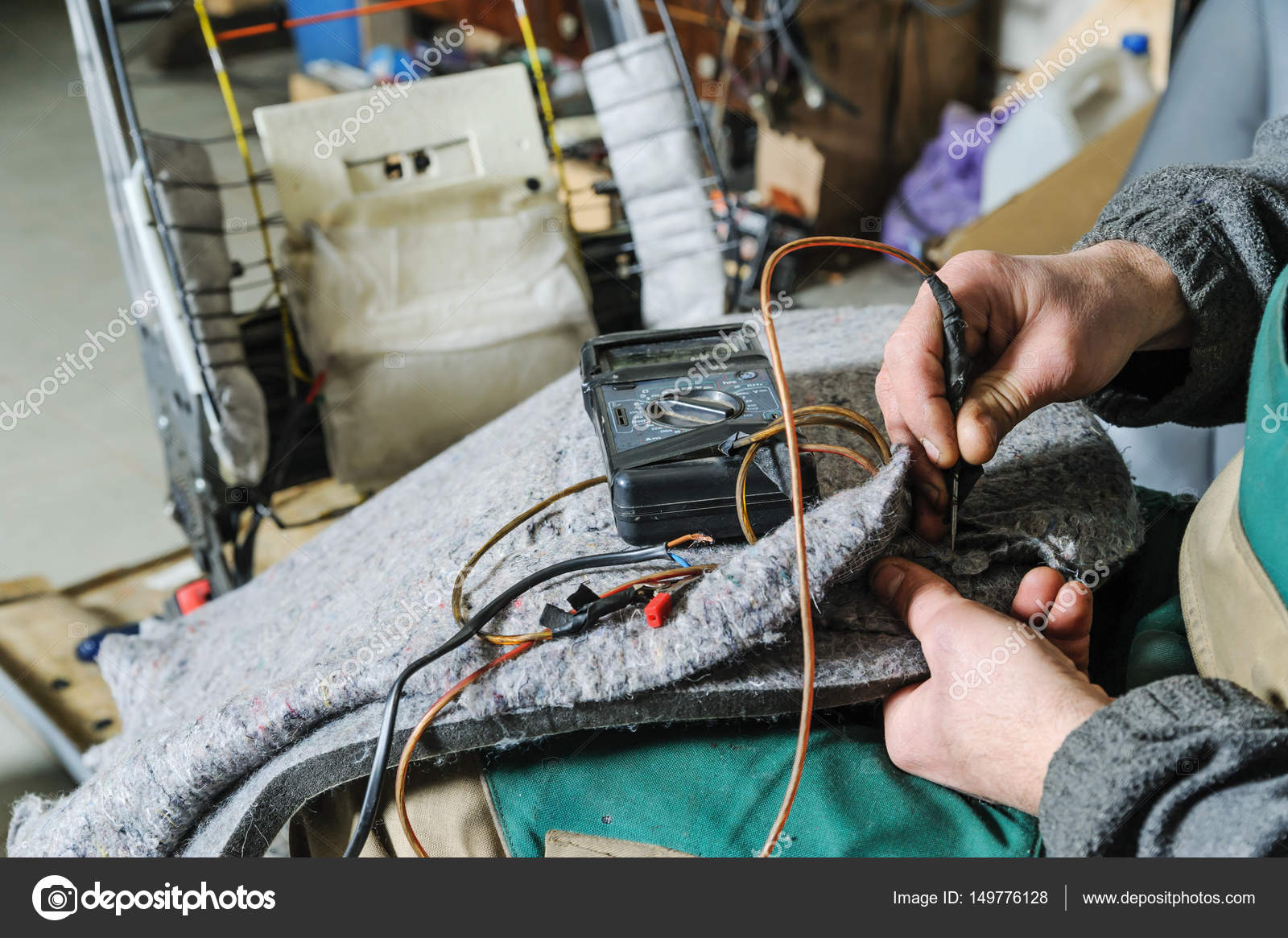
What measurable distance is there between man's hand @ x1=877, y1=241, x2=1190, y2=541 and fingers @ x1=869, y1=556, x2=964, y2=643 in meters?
0.05

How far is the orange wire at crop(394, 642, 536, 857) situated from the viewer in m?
0.57

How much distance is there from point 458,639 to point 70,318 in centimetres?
213

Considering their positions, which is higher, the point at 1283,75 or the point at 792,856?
the point at 1283,75

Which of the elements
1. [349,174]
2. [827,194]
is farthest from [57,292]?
[827,194]

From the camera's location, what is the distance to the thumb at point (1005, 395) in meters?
0.61

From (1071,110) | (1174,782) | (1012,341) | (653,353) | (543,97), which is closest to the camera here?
(1174,782)

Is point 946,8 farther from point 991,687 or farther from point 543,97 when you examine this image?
point 991,687

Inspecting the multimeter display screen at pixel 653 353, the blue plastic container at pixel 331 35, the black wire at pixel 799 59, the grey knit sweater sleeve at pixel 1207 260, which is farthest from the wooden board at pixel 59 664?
the blue plastic container at pixel 331 35

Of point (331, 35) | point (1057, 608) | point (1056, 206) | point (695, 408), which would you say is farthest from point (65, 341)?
point (1057, 608)

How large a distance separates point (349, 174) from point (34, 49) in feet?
11.0

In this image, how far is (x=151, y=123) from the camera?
3.21 m

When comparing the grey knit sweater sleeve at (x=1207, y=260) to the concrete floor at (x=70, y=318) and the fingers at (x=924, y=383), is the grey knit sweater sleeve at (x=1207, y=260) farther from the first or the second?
the concrete floor at (x=70, y=318)

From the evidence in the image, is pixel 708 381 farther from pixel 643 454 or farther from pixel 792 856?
pixel 792 856

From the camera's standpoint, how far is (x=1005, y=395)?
2.13 feet
